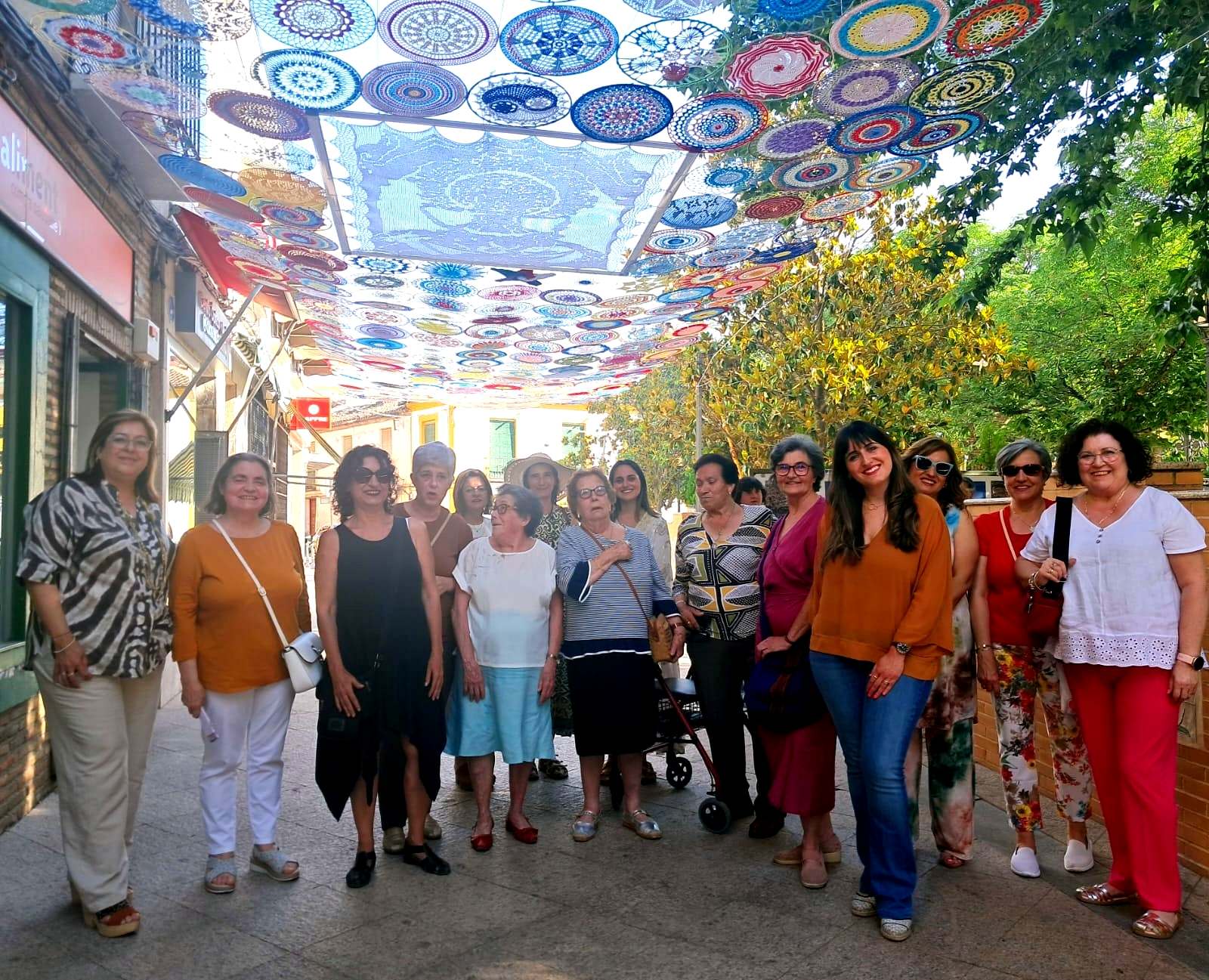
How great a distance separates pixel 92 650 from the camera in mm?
3598

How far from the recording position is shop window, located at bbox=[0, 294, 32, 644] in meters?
5.10

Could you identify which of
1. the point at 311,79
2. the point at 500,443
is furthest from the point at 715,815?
the point at 500,443

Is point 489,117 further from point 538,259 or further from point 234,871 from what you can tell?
point 234,871

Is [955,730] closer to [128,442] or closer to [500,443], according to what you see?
Result: [128,442]

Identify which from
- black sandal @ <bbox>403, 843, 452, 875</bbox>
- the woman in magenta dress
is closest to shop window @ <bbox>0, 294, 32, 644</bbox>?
black sandal @ <bbox>403, 843, 452, 875</bbox>

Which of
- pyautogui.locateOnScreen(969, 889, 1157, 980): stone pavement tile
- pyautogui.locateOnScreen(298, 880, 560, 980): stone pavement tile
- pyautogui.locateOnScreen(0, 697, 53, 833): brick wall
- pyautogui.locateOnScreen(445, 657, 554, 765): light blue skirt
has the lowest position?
pyautogui.locateOnScreen(298, 880, 560, 980): stone pavement tile

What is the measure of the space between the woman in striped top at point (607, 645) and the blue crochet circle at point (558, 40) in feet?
6.24

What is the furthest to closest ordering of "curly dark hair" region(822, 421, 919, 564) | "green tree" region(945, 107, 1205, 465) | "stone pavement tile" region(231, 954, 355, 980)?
1. "green tree" region(945, 107, 1205, 465)
2. "curly dark hair" region(822, 421, 919, 564)
3. "stone pavement tile" region(231, 954, 355, 980)

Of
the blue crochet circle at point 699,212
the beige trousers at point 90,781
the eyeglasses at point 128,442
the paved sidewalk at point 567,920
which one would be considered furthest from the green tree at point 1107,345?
the beige trousers at point 90,781

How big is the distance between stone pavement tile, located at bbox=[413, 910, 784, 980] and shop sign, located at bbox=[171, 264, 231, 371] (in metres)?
6.72


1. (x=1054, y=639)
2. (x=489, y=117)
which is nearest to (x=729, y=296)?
(x=489, y=117)

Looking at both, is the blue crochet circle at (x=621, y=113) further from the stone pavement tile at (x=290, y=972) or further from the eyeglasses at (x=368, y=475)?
the stone pavement tile at (x=290, y=972)

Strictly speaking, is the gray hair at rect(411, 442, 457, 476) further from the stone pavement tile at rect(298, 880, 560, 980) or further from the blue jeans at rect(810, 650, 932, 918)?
the blue jeans at rect(810, 650, 932, 918)

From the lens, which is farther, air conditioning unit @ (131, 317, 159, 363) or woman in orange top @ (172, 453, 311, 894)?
air conditioning unit @ (131, 317, 159, 363)
